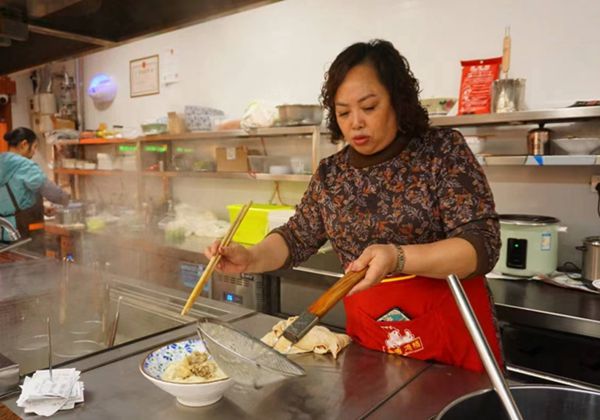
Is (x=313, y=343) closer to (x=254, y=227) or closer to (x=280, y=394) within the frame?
(x=280, y=394)

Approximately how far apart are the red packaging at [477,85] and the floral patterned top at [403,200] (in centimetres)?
133

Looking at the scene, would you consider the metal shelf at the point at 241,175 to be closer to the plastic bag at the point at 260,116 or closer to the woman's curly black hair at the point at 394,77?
the plastic bag at the point at 260,116

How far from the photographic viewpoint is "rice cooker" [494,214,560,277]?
2.32 m

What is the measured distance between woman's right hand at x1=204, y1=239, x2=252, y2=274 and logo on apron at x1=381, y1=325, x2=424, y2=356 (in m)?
0.43

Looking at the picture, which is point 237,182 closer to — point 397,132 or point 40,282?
point 40,282

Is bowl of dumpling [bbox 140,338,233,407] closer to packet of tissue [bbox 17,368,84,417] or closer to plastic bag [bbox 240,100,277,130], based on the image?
packet of tissue [bbox 17,368,84,417]

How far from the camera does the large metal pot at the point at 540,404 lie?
2.66ft

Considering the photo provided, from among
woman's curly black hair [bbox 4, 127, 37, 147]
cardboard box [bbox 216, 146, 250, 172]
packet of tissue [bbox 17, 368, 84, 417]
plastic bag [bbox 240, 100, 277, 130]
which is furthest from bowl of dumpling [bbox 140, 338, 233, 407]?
woman's curly black hair [bbox 4, 127, 37, 147]

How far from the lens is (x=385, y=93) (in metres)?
1.44

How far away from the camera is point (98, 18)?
150cm

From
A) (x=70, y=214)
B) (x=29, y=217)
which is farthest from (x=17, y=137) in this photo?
(x=70, y=214)

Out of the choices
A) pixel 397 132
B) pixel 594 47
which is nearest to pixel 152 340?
pixel 397 132

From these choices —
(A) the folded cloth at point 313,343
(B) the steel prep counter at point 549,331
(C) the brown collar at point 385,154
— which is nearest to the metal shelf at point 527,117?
(B) the steel prep counter at point 549,331

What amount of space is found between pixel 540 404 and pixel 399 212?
2.13 feet
